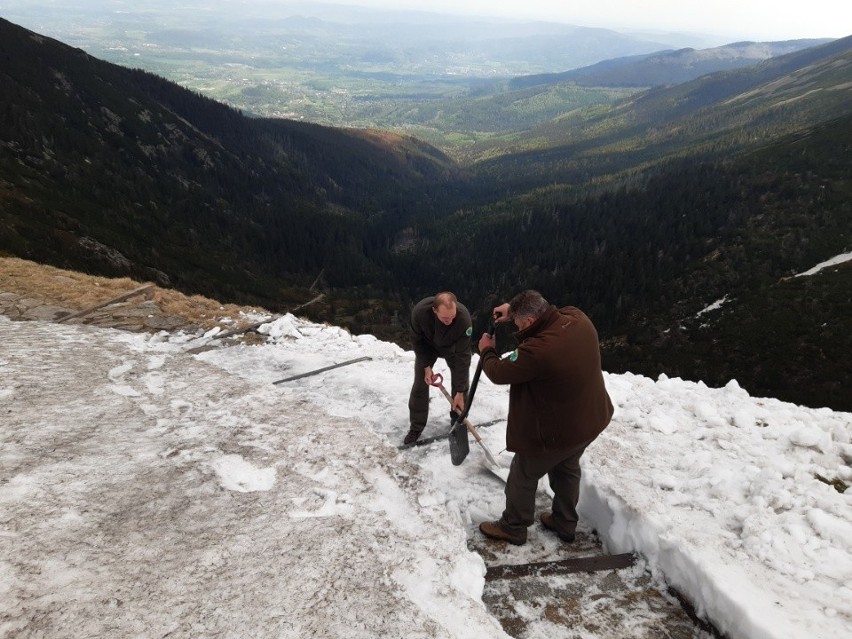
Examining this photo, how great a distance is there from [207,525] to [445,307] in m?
4.16

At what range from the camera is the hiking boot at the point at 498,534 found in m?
5.62

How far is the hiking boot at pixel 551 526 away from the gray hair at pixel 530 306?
2.87 meters

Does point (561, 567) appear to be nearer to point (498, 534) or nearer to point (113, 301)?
point (498, 534)

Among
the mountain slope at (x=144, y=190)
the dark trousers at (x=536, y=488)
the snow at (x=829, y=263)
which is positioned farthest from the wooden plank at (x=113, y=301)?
the snow at (x=829, y=263)

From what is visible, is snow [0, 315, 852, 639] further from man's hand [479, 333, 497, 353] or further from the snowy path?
man's hand [479, 333, 497, 353]

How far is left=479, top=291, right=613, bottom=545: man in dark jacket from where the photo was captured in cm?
457

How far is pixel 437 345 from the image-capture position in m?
7.44

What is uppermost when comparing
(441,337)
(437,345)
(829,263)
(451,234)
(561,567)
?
(441,337)

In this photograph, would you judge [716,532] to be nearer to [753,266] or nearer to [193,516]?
[193,516]

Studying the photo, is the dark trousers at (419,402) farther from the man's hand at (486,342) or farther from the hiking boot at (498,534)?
the man's hand at (486,342)

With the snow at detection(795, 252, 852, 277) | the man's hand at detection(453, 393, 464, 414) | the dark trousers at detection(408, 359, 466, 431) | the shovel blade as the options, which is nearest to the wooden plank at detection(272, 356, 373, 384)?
the dark trousers at detection(408, 359, 466, 431)

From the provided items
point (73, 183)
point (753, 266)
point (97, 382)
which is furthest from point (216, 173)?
point (97, 382)

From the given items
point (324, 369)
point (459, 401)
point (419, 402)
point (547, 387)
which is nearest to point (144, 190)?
point (324, 369)

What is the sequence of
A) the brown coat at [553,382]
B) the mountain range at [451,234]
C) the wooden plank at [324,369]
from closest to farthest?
the brown coat at [553,382]
the wooden plank at [324,369]
the mountain range at [451,234]
